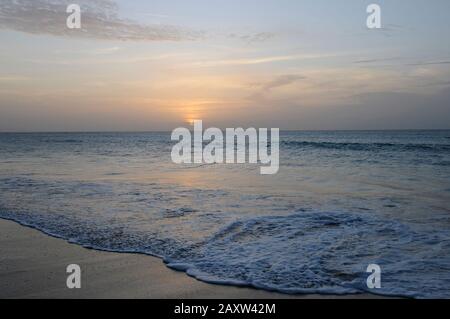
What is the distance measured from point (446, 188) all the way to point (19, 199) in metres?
12.3

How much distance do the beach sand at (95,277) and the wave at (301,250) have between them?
21cm

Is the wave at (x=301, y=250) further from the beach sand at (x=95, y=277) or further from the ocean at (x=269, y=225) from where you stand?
the beach sand at (x=95, y=277)

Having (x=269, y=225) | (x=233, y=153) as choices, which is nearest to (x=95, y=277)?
(x=269, y=225)

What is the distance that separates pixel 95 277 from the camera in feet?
17.5

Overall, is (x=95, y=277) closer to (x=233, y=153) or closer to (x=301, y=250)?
(x=301, y=250)

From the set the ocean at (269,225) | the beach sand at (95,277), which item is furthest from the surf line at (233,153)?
the beach sand at (95,277)

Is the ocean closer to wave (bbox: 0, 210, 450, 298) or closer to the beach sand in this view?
wave (bbox: 0, 210, 450, 298)

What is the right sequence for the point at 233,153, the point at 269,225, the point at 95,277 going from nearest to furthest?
the point at 95,277 → the point at 269,225 → the point at 233,153

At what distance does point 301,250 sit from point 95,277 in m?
3.07

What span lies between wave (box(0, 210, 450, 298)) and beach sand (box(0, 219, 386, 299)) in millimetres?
214

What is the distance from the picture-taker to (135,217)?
871 cm
